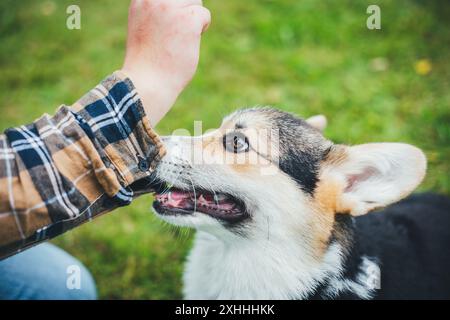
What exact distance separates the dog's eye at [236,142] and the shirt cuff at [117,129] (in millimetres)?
700

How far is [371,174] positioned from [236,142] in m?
0.75

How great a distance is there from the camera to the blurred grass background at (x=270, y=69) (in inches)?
167

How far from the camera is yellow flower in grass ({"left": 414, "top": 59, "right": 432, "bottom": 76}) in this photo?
16.0 feet

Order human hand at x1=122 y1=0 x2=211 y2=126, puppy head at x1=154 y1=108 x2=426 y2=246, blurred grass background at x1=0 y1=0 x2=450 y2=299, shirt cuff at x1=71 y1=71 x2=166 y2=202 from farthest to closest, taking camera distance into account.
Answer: blurred grass background at x1=0 y1=0 x2=450 y2=299
puppy head at x1=154 y1=108 x2=426 y2=246
human hand at x1=122 y1=0 x2=211 y2=126
shirt cuff at x1=71 y1=71 x2=166 y2=202

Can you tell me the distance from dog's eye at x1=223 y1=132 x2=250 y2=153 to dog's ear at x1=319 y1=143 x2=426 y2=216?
0.46 metres

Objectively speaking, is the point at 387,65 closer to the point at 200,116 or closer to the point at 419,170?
the point at 200,116

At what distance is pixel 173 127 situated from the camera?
4480 mm

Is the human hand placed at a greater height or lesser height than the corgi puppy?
greater

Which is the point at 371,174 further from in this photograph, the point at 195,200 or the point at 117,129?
the point at 117,129

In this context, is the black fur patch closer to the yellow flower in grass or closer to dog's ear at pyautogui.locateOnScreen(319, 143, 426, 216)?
dog's ear at pyautogui.locateOnScreen(319, 143, 426, 216)

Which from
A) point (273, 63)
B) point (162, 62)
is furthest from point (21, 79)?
point (162, 62)

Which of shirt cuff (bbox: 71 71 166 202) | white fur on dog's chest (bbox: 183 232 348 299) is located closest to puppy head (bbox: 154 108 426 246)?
white fur on dog's chest (bbox: 183 232 348 299)

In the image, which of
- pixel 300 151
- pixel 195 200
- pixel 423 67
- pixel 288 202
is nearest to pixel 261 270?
pixel 288 202

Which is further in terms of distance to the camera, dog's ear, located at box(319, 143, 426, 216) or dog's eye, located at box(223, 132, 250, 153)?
dog's eye, located at box(223, 132, 250, 153)
